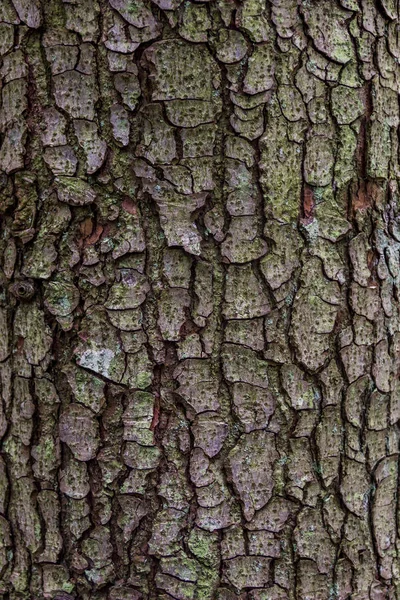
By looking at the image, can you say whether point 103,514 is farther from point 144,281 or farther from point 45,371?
point 144,281

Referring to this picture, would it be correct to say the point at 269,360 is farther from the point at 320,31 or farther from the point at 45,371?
the point at 320,31

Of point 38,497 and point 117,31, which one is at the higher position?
point 117,31

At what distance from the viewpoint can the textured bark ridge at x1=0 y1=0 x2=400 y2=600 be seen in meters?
1.54

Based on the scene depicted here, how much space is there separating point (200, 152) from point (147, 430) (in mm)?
583

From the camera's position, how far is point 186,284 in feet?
5.08

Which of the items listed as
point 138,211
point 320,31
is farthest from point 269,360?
point 320,31

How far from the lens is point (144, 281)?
1.55 m

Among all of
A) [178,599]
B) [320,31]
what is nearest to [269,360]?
[178,599]

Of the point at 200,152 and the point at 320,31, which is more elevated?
the point at 320,31

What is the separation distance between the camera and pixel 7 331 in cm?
166

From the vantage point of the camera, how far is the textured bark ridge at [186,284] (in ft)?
5.04

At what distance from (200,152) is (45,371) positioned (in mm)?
566

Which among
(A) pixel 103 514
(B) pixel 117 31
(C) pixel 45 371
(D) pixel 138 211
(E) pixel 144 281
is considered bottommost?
(A) pixel 103 514

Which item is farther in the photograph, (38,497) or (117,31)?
(38,497)
